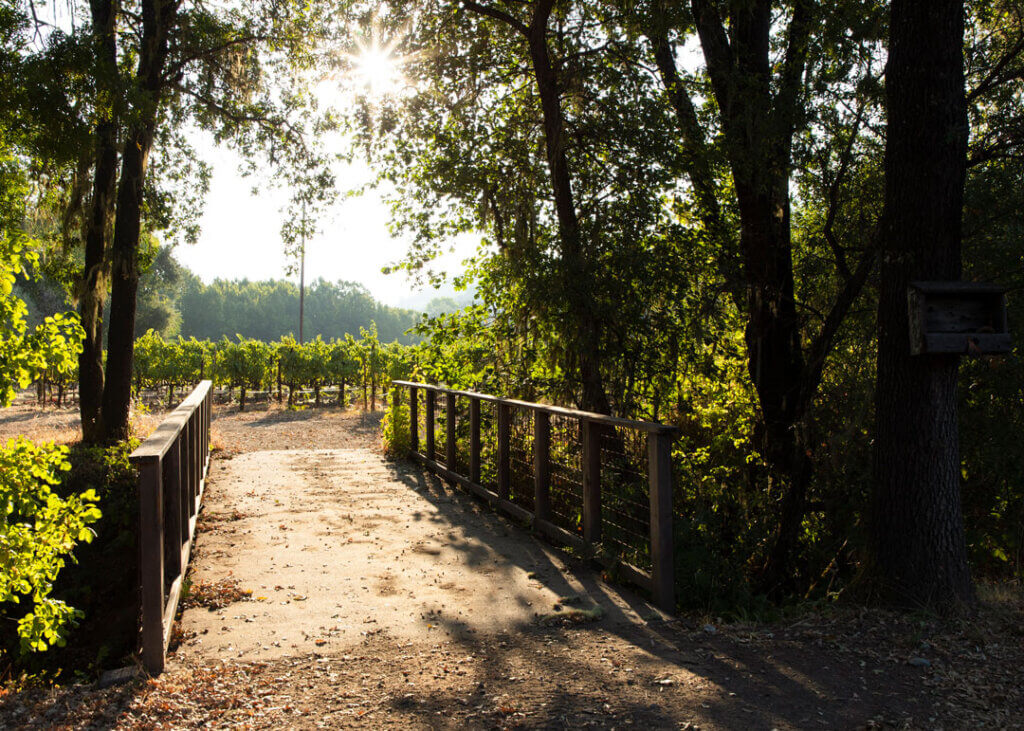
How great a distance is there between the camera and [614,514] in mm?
5215

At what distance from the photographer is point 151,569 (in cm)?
338

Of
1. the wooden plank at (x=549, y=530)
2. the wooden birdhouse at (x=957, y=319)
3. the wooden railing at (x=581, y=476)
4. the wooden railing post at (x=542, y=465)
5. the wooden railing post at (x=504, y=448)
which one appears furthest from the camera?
the wooden railing post at (x=504, y=448)

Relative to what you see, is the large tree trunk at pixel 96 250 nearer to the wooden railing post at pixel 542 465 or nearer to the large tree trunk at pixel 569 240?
the large tree trunk at pixel 569 240

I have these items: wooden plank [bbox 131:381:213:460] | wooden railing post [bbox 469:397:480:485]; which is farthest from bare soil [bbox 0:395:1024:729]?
wooden railing post [bbox 469:397:480:485]

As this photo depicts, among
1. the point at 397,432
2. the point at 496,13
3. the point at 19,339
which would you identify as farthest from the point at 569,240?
the point at 397,432

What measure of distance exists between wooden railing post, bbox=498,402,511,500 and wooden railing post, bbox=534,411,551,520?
731 mm

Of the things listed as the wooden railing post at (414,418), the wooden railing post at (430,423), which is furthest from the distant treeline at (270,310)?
the wooden railing post at (430,423)

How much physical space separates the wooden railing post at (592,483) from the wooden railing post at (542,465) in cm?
72

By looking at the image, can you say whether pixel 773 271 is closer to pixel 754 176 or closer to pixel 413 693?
pixel 754 176

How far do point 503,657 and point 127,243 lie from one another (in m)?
9.11

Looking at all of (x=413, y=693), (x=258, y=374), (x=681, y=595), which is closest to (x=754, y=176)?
(x=681, y=595)

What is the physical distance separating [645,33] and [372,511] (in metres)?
5.21

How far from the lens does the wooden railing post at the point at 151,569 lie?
3.33m

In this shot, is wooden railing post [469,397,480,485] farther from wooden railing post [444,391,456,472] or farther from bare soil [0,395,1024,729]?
bare soil [0,395,1024,729]
